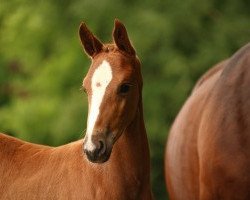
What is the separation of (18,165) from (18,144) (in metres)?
0.15

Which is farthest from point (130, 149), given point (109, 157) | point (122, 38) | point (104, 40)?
point (104, 40)

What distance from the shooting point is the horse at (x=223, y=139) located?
505 cm

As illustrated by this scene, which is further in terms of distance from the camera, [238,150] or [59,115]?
[59,115]

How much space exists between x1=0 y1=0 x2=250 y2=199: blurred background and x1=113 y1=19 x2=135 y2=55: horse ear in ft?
11.6

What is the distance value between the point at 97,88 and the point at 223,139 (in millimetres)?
1087

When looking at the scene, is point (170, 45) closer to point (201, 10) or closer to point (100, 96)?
point (201, 10)

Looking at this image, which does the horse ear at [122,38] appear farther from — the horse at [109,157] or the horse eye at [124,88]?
the horse eye at [124,88]

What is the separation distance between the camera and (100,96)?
439cm

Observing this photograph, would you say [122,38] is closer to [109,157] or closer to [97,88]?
[97,88]

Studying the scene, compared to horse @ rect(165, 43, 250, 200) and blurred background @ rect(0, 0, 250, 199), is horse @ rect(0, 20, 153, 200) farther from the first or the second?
blurred background @ rect(0, 0, 250, 199)

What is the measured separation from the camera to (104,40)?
8.38 m

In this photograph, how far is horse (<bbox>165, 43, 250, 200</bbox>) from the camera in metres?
5.05

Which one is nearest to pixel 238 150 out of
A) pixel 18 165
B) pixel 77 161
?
pixel 77 161

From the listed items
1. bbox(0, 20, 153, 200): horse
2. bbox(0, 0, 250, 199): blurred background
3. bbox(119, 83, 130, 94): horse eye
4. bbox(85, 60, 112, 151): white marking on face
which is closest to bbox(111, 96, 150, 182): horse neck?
bbox(0, 20, 153, 200): horse
